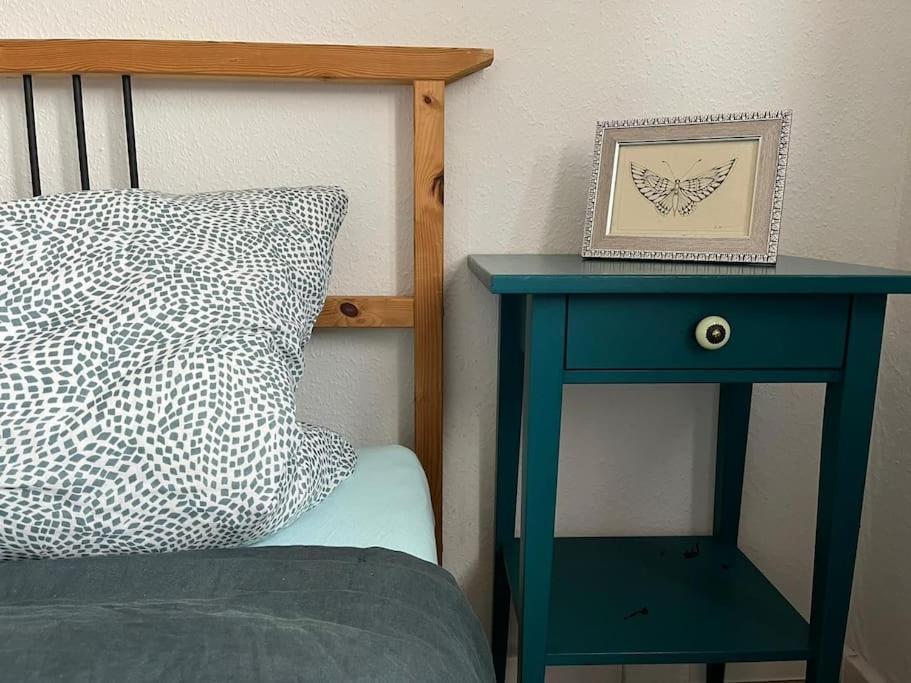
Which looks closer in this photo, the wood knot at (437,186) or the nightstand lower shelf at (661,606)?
the nightstand lower shelf at (661,606)

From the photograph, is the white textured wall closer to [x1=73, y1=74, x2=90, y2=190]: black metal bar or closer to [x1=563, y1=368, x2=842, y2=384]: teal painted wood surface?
[x1=73, y1=74, x2=90, y2=190]: black metal bar

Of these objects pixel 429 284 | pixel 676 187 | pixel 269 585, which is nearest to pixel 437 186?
pixel 429 284

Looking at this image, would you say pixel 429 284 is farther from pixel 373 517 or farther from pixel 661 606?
pixel 661 606

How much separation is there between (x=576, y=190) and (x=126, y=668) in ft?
3.12

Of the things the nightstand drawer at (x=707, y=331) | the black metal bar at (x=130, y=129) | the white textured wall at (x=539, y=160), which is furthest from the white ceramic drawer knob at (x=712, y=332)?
the black metal bar at (x=130, y=129)

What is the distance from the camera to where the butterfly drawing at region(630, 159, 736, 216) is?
103 cm

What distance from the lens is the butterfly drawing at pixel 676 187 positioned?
103cm

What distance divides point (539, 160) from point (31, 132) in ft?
2.49

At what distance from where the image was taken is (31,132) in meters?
A: 1.10

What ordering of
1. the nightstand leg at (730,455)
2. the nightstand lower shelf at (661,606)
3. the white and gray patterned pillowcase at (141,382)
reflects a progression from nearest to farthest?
the white and gray patterned pillowcase at (141,382) → the nightstand lower shelf at (661,606) → the nightstand leg at (730,455)

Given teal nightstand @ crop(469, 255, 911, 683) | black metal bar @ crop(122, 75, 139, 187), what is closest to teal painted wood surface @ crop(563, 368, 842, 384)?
teal nightstand @ crop(469, 255, 911, 683)

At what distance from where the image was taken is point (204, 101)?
1160mm

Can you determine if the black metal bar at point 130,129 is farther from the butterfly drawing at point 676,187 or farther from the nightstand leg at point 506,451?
the butterfly drawing at point 676,187

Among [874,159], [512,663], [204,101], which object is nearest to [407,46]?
[204,101]
